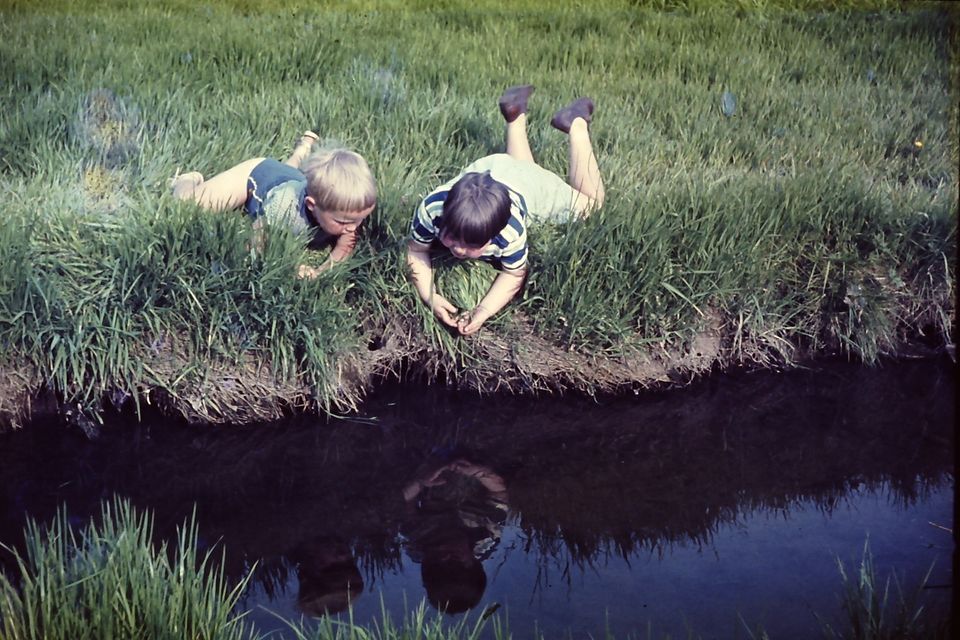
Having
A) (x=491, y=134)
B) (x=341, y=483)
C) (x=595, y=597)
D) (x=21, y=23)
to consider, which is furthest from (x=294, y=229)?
(x=21, y=23)

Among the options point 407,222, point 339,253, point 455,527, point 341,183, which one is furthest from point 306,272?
point 455,527

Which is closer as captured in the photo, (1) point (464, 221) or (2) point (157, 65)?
(1) point (464, 221)

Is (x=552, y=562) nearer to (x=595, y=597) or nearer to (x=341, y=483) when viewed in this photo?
(x=595, y=597)

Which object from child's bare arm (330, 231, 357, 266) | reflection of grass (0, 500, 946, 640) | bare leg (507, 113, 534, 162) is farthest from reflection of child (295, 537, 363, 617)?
bare leg (507, 113, 534, 162)

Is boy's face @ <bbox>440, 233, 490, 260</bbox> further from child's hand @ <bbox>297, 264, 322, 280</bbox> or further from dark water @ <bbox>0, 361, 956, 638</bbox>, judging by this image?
dark water @ <bbox>0, 361, 956, 638</bbox>

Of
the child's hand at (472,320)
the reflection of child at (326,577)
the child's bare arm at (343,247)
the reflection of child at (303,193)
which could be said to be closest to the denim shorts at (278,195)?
the reflection of child at (303,193)

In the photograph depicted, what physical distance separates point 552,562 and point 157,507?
1221 mm

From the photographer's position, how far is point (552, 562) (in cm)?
301

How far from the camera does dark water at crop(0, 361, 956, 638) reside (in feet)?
9.36

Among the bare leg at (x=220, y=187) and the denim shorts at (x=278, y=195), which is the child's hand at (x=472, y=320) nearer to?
the denim shorts at (x=278, y=195)

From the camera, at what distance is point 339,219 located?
3547 millimetres

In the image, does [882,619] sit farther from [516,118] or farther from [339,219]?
[516,118]

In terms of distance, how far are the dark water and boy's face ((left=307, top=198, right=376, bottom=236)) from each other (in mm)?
637

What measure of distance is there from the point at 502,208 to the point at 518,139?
0.98 metres
